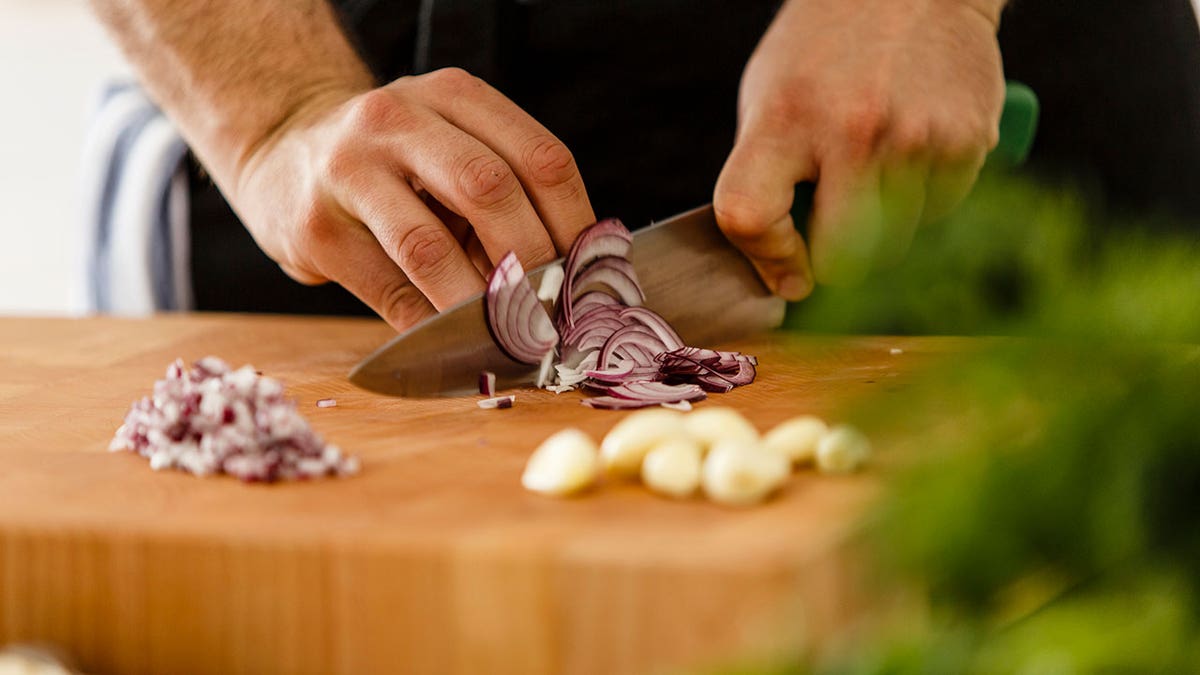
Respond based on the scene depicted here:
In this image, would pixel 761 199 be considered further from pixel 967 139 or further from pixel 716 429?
pixel 716 429

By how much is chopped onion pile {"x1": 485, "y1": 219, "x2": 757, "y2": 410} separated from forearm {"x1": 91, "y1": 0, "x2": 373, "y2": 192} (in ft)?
1.46

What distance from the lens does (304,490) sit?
81cm

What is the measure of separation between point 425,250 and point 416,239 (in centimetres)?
1

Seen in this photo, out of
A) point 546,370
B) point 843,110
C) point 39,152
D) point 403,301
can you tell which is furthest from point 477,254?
point 39,152

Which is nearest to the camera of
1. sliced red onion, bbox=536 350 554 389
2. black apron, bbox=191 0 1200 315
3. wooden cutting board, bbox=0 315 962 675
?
wooden cutting board, bbox=0 315 962 675

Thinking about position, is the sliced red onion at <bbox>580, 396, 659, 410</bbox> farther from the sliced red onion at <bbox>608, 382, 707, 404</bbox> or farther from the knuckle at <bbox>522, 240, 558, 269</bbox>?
the knuckle at <bbox>522, 240, 558, 269</bbox>

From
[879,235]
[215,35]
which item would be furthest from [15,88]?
[879,235]

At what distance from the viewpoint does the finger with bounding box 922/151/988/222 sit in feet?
1.47

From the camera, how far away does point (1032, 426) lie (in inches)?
16.6

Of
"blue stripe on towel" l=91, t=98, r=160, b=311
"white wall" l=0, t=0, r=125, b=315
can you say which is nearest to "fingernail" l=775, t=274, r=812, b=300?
"blue stripe on towel" l=91, t=98, r=160, b=311

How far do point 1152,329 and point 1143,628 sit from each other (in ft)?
0.33

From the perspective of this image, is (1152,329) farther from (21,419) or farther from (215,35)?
(215,35)

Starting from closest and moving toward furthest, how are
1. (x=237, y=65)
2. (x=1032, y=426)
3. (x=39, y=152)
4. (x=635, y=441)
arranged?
(x=1032, y=426), (x=635, y=441), (x=237, y=65), (x=39, y=152)

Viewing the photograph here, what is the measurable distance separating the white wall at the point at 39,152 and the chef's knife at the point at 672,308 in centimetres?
333
